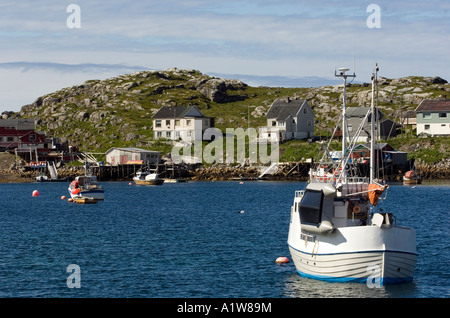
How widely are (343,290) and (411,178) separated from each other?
96.0 m

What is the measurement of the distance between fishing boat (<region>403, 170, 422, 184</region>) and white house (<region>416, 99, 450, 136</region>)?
1138 inches

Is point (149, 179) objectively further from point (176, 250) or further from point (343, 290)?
point (343, 290)

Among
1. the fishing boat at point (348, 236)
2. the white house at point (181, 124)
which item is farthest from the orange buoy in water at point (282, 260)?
the white house at point (181, 124)

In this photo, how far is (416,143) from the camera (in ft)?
468

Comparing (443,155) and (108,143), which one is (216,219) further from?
(108,143)

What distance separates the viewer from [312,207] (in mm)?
34375

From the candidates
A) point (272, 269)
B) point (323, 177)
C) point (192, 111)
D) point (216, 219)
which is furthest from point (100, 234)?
point (192, 111)

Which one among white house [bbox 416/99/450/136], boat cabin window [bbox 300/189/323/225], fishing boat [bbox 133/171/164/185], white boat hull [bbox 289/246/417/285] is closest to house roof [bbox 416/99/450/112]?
white house [bbox 416/99/450/136]

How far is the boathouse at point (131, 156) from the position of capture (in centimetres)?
15212

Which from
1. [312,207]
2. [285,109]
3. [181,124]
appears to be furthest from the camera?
[181,124]

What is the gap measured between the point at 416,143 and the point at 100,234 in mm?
99356

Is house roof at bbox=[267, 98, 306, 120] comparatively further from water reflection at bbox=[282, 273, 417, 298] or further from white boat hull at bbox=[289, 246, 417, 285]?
white boat hull at bbox=[289, 246, 417, 285]

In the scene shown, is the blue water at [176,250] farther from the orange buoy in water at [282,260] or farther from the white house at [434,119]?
the white house at [434,119]

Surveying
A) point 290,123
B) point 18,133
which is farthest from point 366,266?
point 18,133
